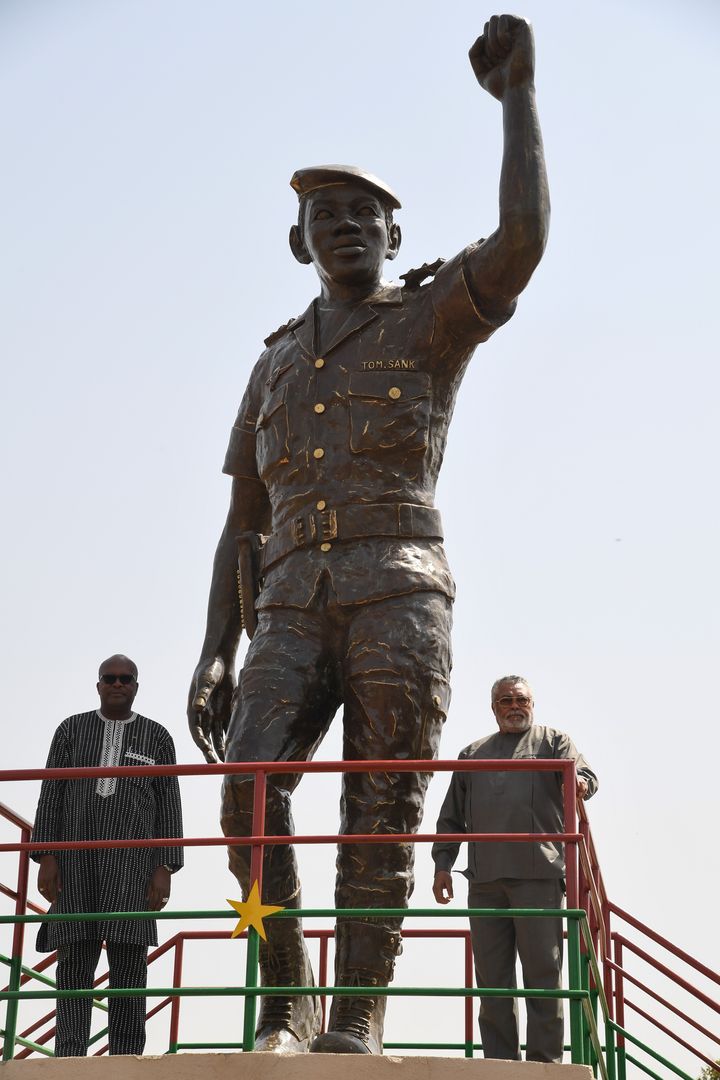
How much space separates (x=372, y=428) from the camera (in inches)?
306

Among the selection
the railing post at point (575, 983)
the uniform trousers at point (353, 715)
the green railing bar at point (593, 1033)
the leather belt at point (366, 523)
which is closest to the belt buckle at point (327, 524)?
the leather belt at point (366, 523)

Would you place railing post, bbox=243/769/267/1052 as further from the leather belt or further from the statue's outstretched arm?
the statue's outstretched arm

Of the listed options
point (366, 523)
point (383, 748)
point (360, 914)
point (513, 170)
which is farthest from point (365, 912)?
point (513, 170)

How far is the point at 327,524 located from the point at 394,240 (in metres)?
1.54

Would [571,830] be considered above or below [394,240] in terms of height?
below

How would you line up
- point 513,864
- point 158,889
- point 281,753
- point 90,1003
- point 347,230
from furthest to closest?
point 347,230 → point 513,864 → point 158,889 → point 90,1003 → point 281,753

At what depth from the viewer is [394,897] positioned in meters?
7.17

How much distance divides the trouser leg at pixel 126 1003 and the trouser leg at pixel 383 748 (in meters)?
0.95

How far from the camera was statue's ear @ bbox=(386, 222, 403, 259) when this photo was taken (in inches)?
326

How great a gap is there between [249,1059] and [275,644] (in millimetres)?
1984

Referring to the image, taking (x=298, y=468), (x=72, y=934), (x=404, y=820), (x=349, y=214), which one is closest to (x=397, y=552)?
(x=298, y=468)

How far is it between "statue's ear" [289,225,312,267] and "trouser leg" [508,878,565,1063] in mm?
3131

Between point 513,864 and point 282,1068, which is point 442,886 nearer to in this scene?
point 513,864

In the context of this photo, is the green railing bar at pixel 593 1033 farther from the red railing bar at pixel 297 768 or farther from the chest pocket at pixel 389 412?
the chest pocket at pixel 389 412
